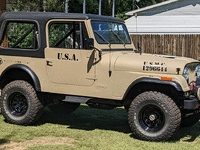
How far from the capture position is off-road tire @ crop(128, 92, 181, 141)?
6.34 metres

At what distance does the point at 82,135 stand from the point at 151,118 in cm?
131

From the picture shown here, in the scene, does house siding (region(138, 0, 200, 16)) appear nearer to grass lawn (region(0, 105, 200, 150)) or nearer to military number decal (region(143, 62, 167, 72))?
grass lawn (region(0, 105, 200, 150))

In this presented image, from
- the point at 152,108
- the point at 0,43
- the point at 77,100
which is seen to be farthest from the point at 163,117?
the point at 0,43

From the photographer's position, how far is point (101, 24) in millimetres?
7398

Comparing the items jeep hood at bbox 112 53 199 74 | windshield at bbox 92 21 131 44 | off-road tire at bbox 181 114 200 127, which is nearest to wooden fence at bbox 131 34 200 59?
windshield at bbox 92 21 131 44

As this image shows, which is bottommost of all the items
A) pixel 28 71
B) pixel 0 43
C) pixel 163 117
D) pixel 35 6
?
pixel 163 117

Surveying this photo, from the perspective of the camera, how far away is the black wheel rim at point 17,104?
25.3 feet

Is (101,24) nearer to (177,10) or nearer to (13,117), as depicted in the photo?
(13,117)

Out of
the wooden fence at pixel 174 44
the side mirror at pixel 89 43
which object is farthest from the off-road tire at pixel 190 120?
the wooden fence at pixel 174 44

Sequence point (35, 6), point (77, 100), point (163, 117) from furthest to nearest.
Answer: point (35, 6), point (77, 100), point (163, 117)

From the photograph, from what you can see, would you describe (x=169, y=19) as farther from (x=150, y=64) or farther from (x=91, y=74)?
(x=150, y=64)

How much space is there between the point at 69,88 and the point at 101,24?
140cm

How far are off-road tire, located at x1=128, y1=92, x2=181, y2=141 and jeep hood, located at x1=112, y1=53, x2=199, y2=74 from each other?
0.44 metres

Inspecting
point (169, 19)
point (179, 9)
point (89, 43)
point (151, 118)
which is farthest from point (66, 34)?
point (179, 9)
